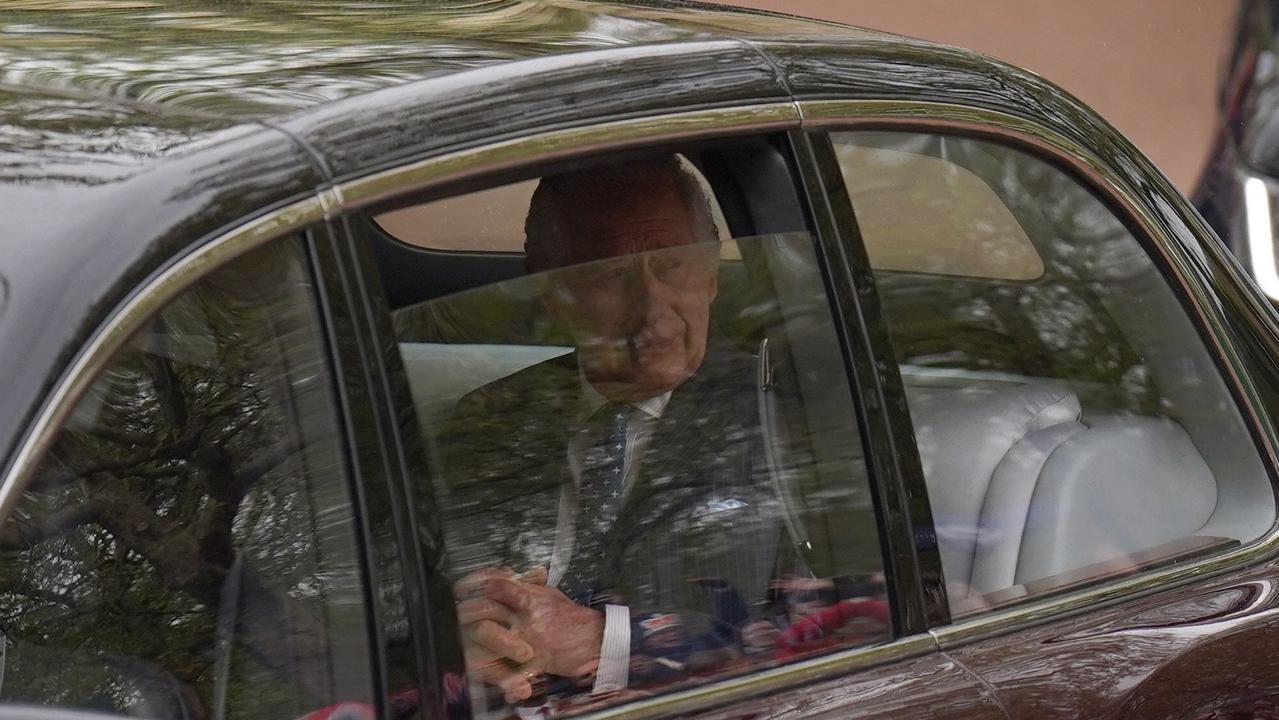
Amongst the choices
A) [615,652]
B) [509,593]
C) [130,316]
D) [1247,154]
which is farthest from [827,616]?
[1247,154]

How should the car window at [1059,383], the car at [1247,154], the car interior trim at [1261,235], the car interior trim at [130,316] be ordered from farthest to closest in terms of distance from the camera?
the car at [1247,154]
the car interior trim at [1261,235]
the car window at [1059,383]
the car interior trim at [130,316]

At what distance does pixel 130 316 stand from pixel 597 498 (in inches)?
22.5

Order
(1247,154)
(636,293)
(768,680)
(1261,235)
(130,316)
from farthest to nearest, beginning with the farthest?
(1247,154), (1261,235), (636,293), (768,680), (130,316)

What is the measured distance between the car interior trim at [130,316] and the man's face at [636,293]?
1.31ft

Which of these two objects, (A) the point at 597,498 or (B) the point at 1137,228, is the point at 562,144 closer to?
(A) the point at 597,498

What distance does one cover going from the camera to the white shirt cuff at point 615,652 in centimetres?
164

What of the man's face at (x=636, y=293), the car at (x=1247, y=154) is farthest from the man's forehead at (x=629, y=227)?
the car at (x=1247, y=154)

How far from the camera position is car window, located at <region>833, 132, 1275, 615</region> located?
2.08 metres

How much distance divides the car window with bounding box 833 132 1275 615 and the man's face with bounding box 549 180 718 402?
308 millimetres

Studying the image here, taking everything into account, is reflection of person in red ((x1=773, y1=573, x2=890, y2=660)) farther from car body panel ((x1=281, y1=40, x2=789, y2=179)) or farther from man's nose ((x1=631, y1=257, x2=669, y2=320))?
car body panel ((x1=281, y1=40, x2=789, y2=179))

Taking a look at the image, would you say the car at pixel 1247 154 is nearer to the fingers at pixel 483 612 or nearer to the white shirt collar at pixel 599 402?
A: the white shirt collar at pixel 599 402

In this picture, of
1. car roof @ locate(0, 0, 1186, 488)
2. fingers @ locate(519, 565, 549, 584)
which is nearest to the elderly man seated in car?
fingers @ locate(519, 565, 549, 584)

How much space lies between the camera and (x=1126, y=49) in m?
7.82

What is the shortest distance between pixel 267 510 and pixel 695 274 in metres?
0.61
